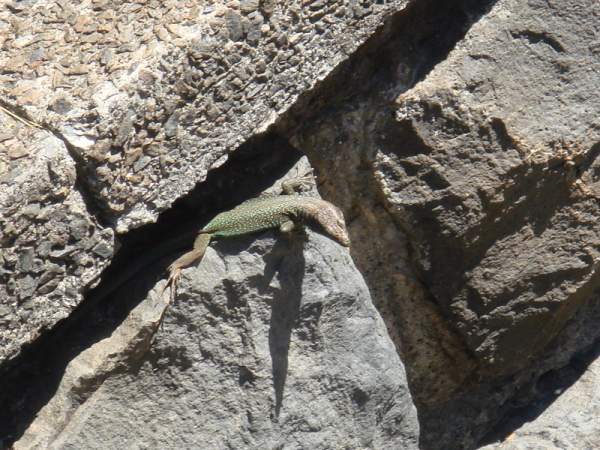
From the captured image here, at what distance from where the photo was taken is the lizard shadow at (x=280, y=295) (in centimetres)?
309

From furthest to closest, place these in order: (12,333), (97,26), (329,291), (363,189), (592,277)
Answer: (592,277) < (363,189) < (329,291) < (97,26) < (12,333)

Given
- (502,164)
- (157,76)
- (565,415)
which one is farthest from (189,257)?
(565,415)

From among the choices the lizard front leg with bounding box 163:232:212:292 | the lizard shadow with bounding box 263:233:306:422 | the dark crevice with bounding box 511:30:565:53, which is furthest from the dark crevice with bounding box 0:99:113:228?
the dark crevice with bounding box 511:30:565:53

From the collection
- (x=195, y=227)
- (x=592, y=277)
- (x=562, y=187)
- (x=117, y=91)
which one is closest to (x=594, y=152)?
(x=562, y=187)

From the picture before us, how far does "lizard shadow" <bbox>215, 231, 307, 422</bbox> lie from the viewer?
309cm

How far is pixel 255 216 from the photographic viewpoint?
314 centimetres

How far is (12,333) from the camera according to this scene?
2.64 metres

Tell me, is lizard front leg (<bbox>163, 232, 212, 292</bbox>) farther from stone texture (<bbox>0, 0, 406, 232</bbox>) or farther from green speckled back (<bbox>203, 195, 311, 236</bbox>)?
stone texture (<bbox>0, 0, 406, 232</bbox>)

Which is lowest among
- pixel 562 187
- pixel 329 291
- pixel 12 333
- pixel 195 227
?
pixel 12 333

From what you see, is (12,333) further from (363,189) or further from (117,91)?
(363,189)

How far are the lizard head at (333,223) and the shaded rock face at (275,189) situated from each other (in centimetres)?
5

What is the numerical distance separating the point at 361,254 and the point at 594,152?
2.75 ft

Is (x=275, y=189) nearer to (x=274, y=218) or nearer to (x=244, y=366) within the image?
(x=274, y=218)

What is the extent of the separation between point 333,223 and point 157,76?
0.73 metres
